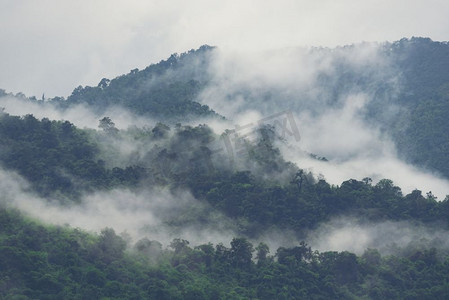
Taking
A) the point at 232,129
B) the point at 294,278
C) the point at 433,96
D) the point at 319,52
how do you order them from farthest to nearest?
the point at 319,52 → the point at 433,96 → the point at 232,129 → the point at 294,278

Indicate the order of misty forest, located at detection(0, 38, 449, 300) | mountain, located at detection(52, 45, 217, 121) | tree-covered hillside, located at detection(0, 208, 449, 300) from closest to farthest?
1. tree-covered hillside, located at detection(0, 208, 449, 300)
2. misty forest, located at detection(0, 38, 449, 300)
3. mountain, located at detection(52, 45, 217, 121)

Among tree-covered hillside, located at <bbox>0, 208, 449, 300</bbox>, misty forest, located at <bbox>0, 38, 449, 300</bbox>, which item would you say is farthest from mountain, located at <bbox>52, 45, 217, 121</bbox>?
tree-covered hillside, located at <bbox>0, 208, 449, 300</bbox>

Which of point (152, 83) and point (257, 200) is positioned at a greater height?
point (152, 83)

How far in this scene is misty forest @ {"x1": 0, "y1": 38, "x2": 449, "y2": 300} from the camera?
238 ft

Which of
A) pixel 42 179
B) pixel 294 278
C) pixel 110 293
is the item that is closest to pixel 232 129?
pixel 42 179

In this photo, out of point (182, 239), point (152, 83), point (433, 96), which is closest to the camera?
point (182, 239)

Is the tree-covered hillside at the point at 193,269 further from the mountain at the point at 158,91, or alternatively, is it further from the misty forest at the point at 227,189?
the mountain at the point at 158,91

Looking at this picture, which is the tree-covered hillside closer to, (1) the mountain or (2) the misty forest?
(2) the misty forest

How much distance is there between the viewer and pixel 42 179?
87562 mm

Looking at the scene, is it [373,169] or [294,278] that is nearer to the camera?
[294,278]

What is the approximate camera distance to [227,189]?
301 feet

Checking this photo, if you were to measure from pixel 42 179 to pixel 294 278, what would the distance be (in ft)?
99.0

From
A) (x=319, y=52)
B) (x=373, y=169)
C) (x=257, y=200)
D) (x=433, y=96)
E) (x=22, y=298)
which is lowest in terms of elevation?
(x=22, y=298)

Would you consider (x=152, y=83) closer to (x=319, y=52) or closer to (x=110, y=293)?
(x=319, y=52)
